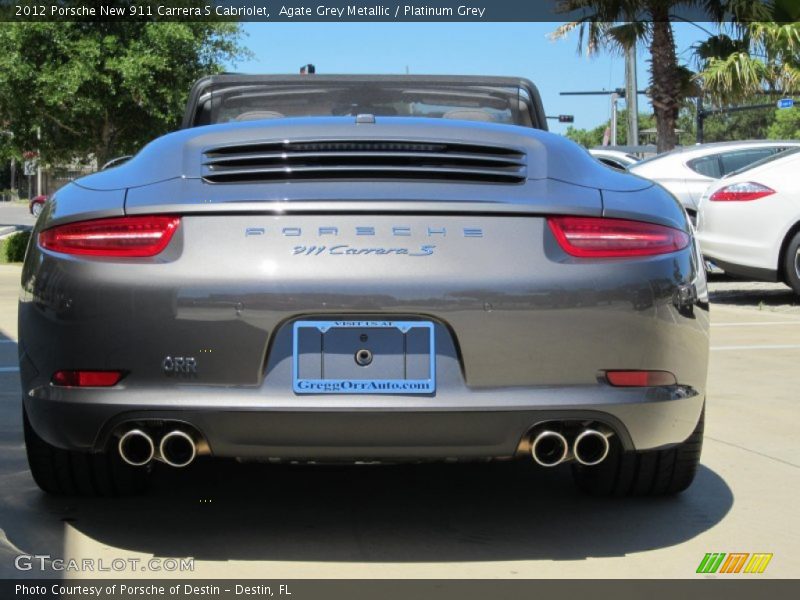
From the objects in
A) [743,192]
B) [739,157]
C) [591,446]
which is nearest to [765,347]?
[743,192]

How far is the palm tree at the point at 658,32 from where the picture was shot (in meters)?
22.5

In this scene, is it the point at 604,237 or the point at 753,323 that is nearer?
the point at 604,237

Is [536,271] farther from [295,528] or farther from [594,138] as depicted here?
[594,138]

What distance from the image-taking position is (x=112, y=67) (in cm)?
2645

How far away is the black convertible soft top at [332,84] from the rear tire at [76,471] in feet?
5.30

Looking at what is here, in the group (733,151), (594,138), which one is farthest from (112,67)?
(594,138)

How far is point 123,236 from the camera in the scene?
3.49 meters

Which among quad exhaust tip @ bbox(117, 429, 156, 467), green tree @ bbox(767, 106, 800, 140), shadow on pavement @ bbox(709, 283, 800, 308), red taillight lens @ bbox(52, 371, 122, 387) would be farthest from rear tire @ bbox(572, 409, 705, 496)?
green tree @ bbox(767, 106, 800, 140)

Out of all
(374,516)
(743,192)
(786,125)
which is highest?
(743,192)

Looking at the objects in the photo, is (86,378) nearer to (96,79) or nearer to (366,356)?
(366,356)

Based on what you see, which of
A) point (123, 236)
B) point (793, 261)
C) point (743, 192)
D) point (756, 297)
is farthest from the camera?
point (756, 297)

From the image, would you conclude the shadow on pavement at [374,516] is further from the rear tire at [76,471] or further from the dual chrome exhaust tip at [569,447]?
the dual chrome exhaust tip at [569,447]

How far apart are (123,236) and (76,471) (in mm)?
992

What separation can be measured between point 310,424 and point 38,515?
1175 millimetres
